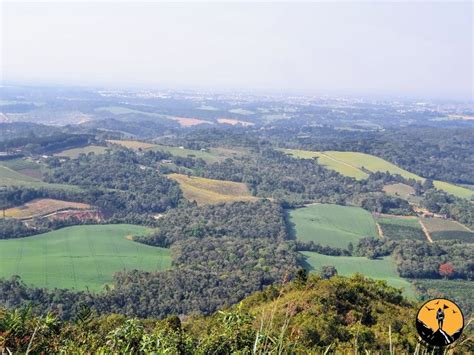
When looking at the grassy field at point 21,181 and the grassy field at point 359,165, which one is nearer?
the grassy field at point 21,181

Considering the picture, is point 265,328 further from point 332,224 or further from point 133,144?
point 133,144

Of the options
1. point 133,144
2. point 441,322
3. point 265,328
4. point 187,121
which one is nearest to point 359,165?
point 133,144

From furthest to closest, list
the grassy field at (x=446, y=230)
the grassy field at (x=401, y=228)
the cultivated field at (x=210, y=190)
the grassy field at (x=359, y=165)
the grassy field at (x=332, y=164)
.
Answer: the grassy field at (x=332, y=164) < the grassy field at (x=359, y=165) < the cultivated field at (x=210, y=190) < the grassy field at (x=446, y=230) < the grassy field at (x=401, y=228)

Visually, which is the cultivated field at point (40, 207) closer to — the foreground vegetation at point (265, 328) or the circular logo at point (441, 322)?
the foreground vegetation at point (265, 328)

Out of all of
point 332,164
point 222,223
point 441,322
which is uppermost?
point 441,322

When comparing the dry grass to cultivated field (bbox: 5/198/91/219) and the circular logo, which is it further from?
the circular logo

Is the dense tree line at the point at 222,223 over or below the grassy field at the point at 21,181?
below

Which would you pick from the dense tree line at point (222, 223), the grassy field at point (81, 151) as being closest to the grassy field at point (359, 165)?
the dense tree line at point (222, 223)
